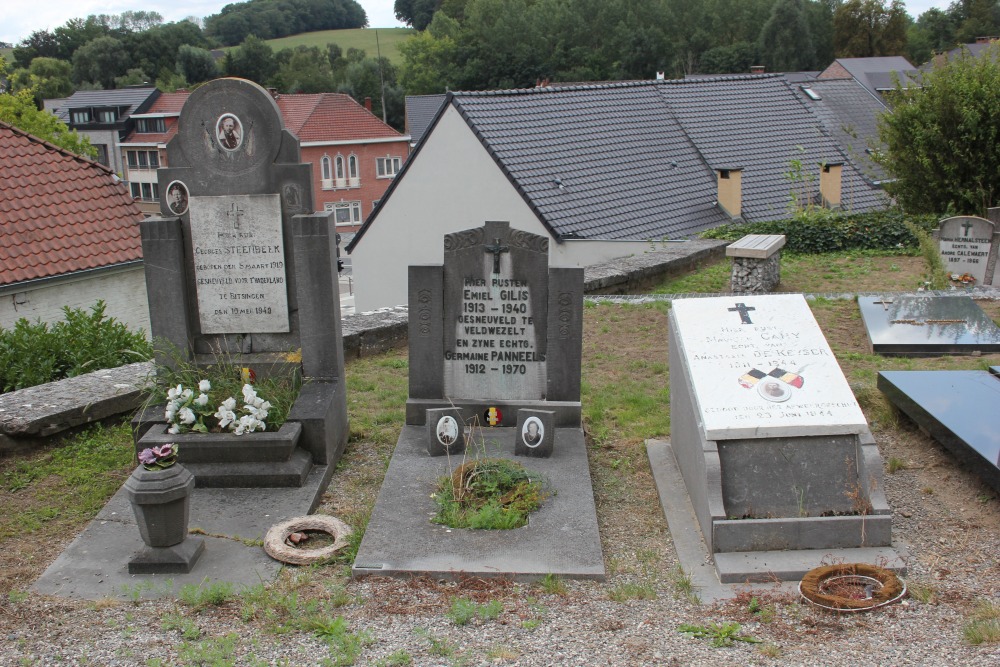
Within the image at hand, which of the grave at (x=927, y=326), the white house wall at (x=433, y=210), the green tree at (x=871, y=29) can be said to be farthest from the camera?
the green tree at (x=871, y=29)

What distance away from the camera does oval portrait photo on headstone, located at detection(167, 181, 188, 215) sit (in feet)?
21.9

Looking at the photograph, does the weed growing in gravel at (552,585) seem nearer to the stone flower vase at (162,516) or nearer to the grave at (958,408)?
the stone flower vase at (162,516)

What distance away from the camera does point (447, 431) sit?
634cm

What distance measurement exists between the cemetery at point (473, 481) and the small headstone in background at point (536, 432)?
0.05ft

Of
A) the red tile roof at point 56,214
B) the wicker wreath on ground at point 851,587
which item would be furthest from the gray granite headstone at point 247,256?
the red tile roof at point 56,214

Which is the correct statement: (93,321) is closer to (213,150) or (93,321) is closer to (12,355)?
(12,355)

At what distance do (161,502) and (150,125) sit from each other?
212 ft

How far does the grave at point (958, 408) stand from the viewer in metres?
5.54

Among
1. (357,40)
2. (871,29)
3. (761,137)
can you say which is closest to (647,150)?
(761,137)

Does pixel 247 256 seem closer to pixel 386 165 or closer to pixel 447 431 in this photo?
pixel 447 431

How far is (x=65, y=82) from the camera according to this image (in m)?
90.2

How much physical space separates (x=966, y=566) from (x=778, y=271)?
27.5ft

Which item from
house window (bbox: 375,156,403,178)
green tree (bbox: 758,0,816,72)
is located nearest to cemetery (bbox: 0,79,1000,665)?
house window (bbox: 375,156,403,178)

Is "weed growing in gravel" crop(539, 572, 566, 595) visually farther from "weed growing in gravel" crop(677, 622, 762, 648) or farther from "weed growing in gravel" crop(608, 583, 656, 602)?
"weed growing in gravel" crop(677, 622, 762, 648)
